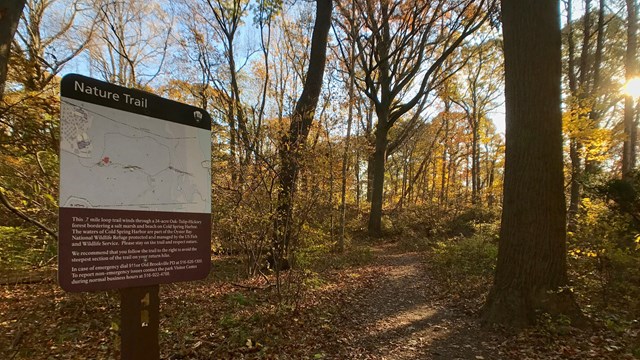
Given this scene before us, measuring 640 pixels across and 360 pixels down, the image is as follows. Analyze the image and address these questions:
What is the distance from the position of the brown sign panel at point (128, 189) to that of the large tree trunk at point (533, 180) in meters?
4.66

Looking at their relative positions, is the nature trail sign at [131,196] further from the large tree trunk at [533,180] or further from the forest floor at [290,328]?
the large tree trunk at [533,180]

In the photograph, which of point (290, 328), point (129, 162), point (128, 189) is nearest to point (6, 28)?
point (129, 162)

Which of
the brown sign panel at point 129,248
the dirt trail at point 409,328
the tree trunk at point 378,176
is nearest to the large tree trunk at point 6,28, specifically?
the brown sign panel at point 129,248

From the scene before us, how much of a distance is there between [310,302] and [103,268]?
4.93m

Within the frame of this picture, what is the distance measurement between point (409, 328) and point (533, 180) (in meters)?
3.01

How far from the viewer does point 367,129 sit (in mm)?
24203

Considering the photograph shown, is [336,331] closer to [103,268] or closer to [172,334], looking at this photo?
[172,334]

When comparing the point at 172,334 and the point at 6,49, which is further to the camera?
the point at 172,334

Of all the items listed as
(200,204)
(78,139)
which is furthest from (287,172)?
(78,139)

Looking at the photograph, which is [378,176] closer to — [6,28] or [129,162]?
[6,28]

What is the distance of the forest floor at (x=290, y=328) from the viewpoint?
4.16m

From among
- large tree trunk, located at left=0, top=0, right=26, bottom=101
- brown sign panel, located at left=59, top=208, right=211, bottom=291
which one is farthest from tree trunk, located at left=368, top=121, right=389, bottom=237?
brown sign panel, located at left=59, top=208, right=211, bottom=291

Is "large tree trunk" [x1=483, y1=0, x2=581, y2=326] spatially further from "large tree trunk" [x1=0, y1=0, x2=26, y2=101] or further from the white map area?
"large tree trunk" [x1=0, y1=0, x2=26, y2=101]

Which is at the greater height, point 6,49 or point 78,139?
point 6,49
